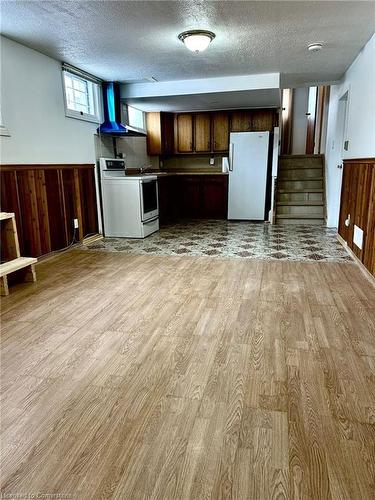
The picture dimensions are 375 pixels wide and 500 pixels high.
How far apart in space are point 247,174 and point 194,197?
1.24m

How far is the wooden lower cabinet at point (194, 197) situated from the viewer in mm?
6727

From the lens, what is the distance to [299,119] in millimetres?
9555

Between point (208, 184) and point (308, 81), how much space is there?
2.50 m

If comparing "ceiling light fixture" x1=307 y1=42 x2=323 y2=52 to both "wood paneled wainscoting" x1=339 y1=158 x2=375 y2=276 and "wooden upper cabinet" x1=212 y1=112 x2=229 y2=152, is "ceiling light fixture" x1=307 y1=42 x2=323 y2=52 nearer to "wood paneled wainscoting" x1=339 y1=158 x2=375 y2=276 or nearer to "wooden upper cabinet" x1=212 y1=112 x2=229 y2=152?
"wood paneled wainscoting" x1=339 y1=158 x2=375 y2=276

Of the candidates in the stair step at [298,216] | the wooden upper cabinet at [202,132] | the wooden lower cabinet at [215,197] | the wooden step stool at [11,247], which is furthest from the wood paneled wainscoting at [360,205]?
the wooden step stool at [11,247]

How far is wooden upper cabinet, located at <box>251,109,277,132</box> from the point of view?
257 inches

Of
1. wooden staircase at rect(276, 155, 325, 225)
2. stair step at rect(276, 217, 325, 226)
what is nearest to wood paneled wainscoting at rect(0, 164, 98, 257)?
stair step at rect(276, 217, 325, 226)

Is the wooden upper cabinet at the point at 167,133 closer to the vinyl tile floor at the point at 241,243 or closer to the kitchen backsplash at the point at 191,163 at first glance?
the kitchen backsplash at the point at 191,163

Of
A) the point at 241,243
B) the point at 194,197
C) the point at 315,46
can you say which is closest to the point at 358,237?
the point at 241,243

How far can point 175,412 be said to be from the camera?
153cm

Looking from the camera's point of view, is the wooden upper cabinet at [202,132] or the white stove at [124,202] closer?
the white stove at [124,202]

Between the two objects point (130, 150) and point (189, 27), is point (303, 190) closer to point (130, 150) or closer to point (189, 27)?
point (130, 150)

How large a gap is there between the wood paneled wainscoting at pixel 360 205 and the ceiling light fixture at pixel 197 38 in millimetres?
1977

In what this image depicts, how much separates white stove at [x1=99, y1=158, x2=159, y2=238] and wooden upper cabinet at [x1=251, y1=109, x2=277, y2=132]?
2718 millimetres
